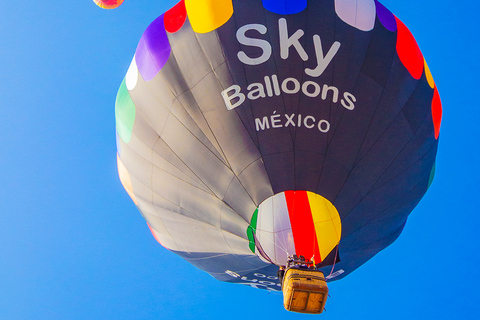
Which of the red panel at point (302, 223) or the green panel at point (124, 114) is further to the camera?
the green panel at point (124, 114)

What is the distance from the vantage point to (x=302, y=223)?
16.4ft

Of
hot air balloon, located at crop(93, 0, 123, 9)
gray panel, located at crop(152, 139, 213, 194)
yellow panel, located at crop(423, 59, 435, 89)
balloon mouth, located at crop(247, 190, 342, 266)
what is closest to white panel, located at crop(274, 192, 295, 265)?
balloon mouth, located at crop(247, 190, 342, 266)

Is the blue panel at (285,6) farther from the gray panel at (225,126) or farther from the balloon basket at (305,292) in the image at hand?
the balloon basket at (305,292)

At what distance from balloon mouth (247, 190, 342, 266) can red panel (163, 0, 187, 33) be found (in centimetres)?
223

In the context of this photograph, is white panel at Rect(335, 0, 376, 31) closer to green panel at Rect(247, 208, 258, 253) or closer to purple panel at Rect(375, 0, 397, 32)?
purple panel at Rect(375, 0, 397, 32)

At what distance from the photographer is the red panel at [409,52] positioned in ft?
18.0

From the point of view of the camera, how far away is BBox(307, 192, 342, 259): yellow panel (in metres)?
5.00

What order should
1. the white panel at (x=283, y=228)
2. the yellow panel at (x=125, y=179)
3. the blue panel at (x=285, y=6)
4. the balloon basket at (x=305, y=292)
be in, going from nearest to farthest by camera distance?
1. the balloon basket at (x=305, y=292)
2. the white panel at (x=283, y=228)
3. the blue panel at (x=285, y=6)
4. the yellow panel at (x=125, y=179)

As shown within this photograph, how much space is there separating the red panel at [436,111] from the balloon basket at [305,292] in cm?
258

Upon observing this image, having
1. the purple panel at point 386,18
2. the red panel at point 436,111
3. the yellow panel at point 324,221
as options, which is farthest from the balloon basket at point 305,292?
the purple panel at point 386,18

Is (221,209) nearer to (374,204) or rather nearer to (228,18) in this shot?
(374,204)

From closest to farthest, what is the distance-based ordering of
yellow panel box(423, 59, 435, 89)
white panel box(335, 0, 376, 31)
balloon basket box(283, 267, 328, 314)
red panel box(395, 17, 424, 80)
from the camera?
balloon basket box(283, 267, 328, 314), white panel box(335, 0, 376, 31), red panel box(395, 17, 424, 80), yellow panel box(423, 59, 435, 89)

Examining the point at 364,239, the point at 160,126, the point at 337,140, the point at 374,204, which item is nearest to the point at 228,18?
the point at 160,126

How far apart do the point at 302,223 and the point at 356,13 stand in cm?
237
